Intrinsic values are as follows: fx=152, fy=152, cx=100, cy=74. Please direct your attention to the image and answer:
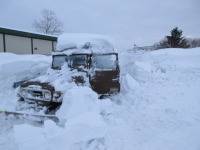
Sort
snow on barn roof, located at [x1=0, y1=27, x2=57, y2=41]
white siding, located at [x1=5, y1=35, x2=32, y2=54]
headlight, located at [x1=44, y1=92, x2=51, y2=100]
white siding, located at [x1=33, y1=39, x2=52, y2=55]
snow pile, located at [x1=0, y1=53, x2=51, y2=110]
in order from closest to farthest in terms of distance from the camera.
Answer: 1. headlight, located at [x1=44, y1=92, x2=51, y2=100]
2. snow pile, located at [x1=0, y1=53, x2=51, y2=110]
3. snow on barn roof, located at [x1=0, y1=27, x2=57, y2=41]
4. white siding, located at [x1=5, y1=35, x2=32, y2=54]
5. white siding, located at [x1=33, y1=39, x2=52, y2=55]

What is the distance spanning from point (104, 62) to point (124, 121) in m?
2.22

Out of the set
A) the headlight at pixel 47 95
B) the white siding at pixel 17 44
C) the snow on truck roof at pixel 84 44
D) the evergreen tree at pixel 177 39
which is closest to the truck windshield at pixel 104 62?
the snow on truck roof at pixel 84 44

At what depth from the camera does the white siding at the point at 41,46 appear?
1794 cm

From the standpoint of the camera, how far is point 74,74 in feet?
16.3

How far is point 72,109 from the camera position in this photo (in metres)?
3.62

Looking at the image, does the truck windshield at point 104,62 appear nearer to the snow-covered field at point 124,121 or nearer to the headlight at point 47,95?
the snow-covered field at point 124,121

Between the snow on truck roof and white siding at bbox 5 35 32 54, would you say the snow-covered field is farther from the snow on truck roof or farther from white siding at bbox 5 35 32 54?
white siding at bbox 5 35 32 54

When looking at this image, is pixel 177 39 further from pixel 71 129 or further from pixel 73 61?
pixel 71 129

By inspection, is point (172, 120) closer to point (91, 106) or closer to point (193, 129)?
point (193, 129)

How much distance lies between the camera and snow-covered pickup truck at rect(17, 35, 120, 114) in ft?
14.0

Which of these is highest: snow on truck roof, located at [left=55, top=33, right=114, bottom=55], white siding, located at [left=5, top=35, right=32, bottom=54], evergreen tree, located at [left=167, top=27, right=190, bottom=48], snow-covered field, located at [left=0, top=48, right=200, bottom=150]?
evergreen tree, located at [left=167, top=27, right=190, bottom=48]

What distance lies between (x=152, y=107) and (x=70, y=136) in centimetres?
316

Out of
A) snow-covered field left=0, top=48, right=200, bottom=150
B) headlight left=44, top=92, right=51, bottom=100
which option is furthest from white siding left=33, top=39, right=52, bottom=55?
headlight left=44, top=92, right=51, bottom=100

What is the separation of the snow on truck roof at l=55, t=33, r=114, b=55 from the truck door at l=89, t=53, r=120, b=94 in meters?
0.29
